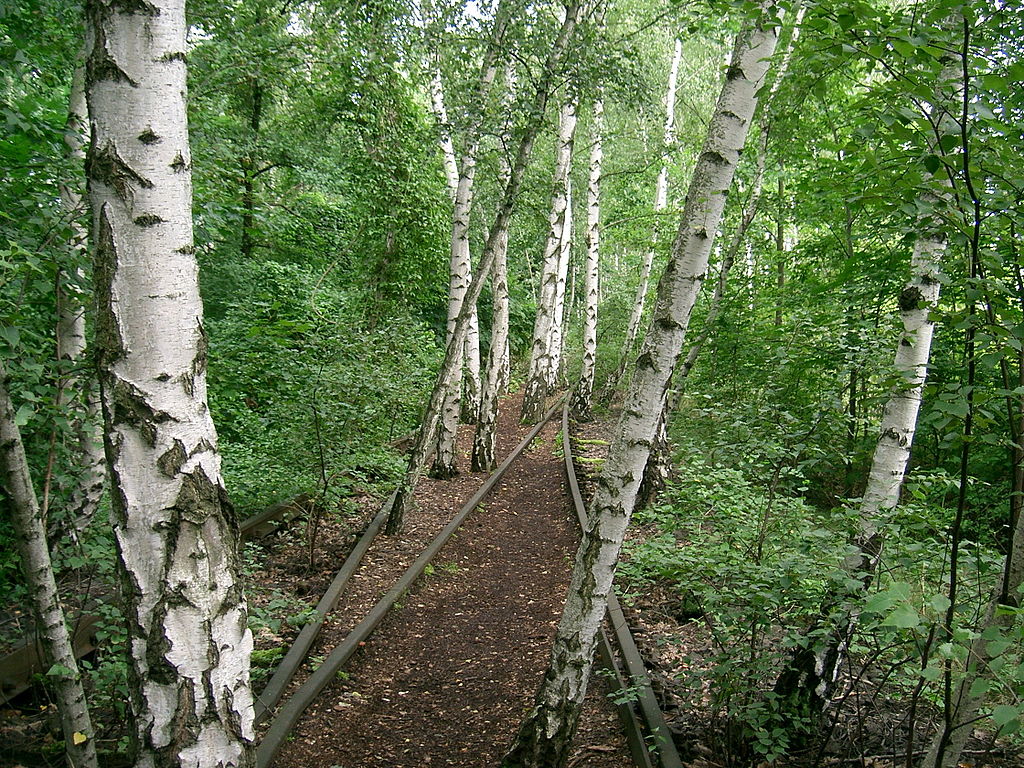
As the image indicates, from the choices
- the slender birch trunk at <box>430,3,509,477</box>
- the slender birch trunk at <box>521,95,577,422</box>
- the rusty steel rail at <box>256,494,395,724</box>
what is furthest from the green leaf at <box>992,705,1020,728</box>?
the slender birch trunk at <box>521,95,577,422</box>

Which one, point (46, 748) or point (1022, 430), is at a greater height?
point (1022, 430)

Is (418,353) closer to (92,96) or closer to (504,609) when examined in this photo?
(504,609)

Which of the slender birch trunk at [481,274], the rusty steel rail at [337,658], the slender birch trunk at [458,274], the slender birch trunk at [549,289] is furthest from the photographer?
the slender birch trunk at [549,289]

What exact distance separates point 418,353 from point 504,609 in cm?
455

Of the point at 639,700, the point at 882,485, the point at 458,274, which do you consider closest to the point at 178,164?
the point at 882,485

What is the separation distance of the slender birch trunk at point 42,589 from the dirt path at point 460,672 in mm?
1342

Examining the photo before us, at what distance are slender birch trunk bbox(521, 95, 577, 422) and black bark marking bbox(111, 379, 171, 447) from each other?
12.8 m

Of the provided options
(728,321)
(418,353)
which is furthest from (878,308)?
(418,353)

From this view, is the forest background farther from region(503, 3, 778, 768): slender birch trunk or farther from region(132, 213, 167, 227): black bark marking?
region(132, 213, 167, 227): black bark marking

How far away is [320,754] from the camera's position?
4051 mm

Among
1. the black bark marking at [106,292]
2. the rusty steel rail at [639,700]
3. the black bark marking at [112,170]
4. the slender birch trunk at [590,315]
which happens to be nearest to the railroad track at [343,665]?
the rusty steel rail at [639,700]

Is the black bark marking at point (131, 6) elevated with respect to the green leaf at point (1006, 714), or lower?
elevated

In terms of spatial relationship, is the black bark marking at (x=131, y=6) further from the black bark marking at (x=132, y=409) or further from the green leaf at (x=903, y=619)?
the green leaf at (x=903, y=619)

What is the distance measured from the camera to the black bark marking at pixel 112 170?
6.62ft
